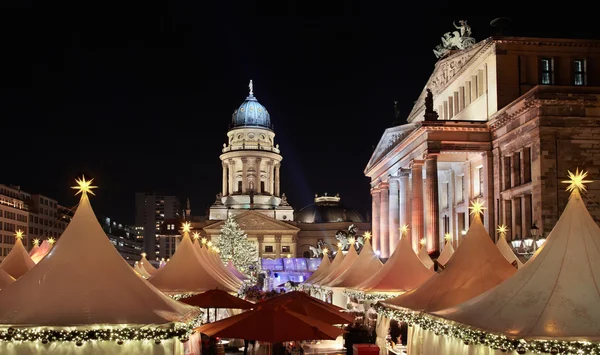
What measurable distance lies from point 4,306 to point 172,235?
13835 cm

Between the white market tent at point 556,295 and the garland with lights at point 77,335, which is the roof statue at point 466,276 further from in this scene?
the garland with lights at point 77,335

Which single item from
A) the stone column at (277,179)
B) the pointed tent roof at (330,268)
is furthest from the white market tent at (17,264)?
the stone column at (277,179)

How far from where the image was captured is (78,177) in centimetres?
Result: 1582

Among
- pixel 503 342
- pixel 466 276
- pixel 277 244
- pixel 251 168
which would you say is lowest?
pixel 503 342

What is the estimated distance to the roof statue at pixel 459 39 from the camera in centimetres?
5638

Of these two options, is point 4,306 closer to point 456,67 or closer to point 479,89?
point 479,89

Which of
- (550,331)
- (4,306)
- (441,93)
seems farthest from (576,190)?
(441,93)

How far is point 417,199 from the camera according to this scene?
52281mm

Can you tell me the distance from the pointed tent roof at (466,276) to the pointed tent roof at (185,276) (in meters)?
9.37

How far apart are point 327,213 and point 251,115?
22.9 m

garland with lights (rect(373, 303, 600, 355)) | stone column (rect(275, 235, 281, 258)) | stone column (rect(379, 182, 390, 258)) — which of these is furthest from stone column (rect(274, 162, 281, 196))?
garland with lights (rect(373, 303, 600, 355))

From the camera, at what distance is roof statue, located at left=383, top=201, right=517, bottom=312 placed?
17.6 metres

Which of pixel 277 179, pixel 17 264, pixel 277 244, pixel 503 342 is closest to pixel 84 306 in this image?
pixel 503 342

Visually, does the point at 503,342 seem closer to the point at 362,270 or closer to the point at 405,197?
the point at 362,270
